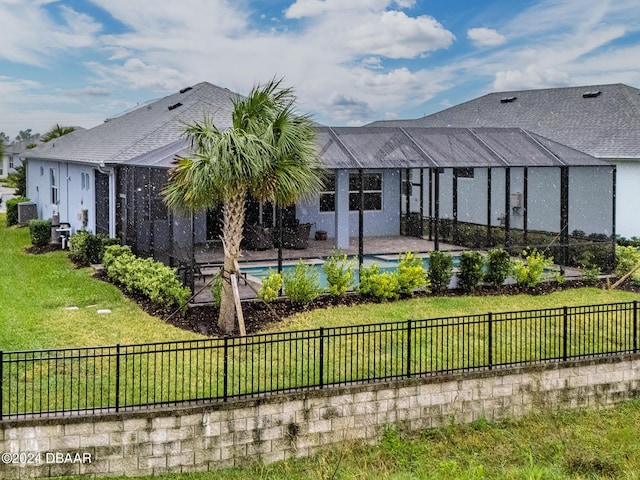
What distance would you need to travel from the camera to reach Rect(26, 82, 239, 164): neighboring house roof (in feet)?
63.9

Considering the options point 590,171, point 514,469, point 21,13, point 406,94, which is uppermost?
point 21,13

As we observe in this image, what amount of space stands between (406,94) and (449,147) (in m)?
16.4

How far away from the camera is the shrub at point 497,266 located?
53.3 feet

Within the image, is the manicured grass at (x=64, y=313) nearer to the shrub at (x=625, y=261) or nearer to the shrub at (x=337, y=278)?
the shrub at (x=337, y=278)

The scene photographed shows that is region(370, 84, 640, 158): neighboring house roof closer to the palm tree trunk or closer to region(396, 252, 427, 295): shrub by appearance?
region(396, 252, 427, 295): shrub

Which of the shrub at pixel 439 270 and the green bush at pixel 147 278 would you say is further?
the shrub at pixel 439 270

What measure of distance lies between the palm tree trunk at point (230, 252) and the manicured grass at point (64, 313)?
0.77 meters

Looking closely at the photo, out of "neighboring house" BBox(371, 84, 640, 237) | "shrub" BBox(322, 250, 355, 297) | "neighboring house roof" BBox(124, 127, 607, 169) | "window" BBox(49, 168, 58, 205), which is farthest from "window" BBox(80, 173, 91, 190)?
"neighboring house" BBox(371, 84, 640, 237)

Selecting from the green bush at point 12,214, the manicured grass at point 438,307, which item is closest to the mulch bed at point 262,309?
the manicured grass at point 438,307

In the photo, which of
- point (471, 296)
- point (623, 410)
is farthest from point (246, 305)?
point (623, 410)

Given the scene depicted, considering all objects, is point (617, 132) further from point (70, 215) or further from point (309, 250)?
point (70, 215)

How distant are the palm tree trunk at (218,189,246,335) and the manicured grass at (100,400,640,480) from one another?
420 centimetres

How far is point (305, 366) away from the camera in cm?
1014

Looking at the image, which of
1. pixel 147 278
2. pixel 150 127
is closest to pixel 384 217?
pixel 150 127
